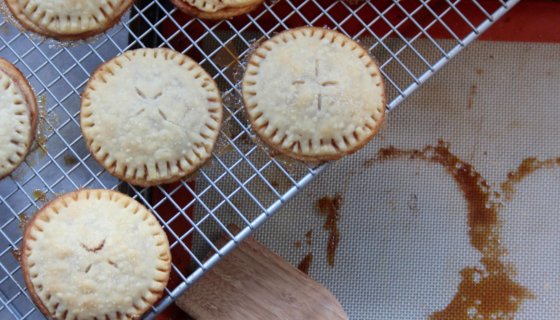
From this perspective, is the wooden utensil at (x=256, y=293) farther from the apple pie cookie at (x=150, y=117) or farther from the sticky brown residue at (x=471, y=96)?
the sticky brown residue at (x=471, y=96)

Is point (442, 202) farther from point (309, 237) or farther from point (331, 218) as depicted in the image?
point (309, 237)

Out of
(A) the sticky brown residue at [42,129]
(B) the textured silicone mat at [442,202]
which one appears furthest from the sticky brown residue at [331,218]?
(A) the sticky brown residue at [42,129]

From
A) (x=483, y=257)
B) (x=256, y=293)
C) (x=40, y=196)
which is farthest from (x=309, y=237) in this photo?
(x=40, y=196)

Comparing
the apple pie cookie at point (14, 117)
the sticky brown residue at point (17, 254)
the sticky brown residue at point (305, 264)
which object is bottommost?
the sticky brown residue at point (305, 264)

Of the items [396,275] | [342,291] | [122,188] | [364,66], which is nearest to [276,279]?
[342,291]

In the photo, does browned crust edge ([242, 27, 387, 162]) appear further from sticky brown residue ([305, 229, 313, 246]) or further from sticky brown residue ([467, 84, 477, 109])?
sticky brown residue ([467, 84, 477, 109])

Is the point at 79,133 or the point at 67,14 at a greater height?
the point at 67,14
